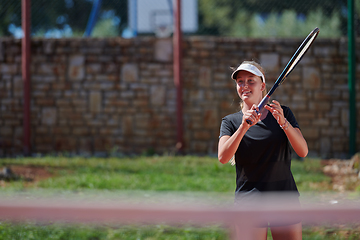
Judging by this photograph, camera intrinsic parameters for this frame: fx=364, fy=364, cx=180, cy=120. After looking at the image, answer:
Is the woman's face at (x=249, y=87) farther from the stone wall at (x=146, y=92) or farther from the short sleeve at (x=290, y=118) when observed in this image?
the stone wall at (x=146, y=92)

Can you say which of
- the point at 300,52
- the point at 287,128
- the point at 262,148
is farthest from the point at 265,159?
the point at 300,52

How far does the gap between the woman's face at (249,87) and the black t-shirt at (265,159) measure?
0.14 m

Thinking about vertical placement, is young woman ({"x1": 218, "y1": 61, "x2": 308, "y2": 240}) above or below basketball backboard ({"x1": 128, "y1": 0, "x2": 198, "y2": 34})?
below

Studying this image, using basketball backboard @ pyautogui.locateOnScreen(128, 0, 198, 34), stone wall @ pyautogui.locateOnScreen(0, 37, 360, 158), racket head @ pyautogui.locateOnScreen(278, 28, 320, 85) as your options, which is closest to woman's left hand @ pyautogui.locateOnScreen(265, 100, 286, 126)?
racket head @ pyautogui.locateOnScreen(278, 28, 320, 85)

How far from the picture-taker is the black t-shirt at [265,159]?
6.03 feet

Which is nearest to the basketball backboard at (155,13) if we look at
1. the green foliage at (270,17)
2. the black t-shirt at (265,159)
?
the green foliage at (270,17)

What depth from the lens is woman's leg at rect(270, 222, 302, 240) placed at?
5.72 feet

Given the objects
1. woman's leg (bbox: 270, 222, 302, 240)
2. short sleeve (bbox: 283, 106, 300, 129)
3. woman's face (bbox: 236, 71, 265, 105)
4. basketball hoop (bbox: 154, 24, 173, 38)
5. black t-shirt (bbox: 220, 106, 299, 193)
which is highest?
basketball hoop (bbox: 154, 24, 173, 38)

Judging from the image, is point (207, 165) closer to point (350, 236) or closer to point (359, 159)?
point (359, 159)

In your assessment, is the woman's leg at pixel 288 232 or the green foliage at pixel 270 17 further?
the green foliage at pixel 270 17

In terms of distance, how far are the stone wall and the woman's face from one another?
5110 mm

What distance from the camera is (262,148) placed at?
186cm

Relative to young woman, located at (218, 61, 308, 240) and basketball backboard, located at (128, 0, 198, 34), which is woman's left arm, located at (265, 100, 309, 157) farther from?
basketball backboard, located at (128, 0, 198, 34)

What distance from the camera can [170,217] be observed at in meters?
0.88
